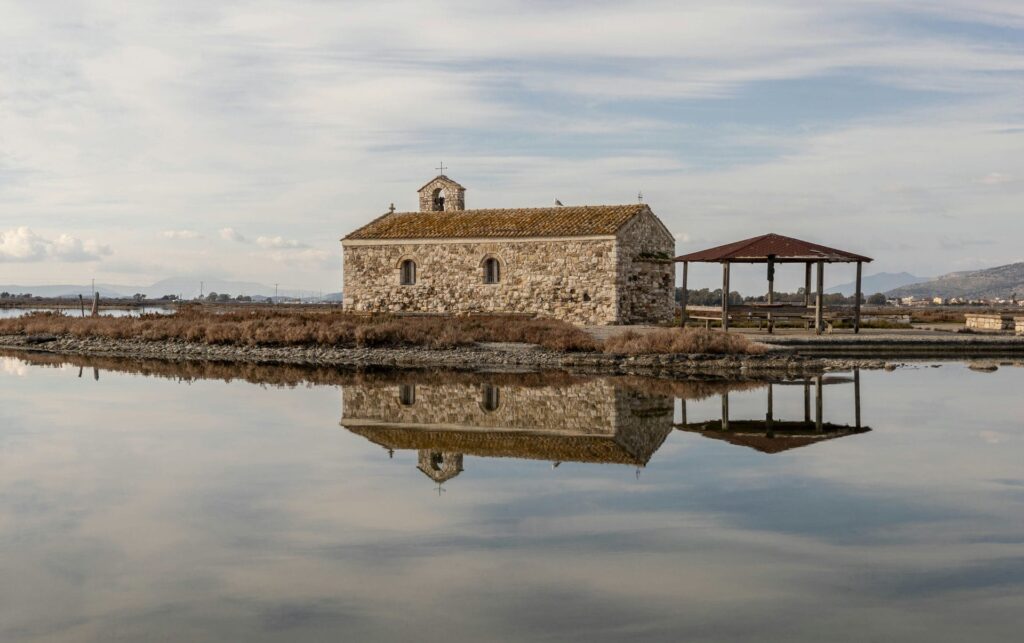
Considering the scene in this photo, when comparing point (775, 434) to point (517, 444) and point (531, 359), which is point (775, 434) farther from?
point (531, 359)

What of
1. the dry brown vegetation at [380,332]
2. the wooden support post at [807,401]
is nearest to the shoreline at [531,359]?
the dry brown vegetation at [380,332]

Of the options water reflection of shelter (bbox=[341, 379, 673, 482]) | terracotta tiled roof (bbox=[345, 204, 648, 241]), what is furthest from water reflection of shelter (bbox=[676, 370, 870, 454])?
terracotta tiled roof (bbox=[345, 204, 648, 241])

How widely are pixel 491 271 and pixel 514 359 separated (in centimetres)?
1143

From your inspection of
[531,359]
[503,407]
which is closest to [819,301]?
[531,359]

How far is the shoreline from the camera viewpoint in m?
23.3

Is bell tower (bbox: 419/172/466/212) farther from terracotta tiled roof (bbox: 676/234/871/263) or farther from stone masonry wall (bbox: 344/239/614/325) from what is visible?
terracotta tiled roof (bbox: 676/234/871/263)

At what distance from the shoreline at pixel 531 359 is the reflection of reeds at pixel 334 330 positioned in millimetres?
475

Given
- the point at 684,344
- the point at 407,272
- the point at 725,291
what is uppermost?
the point at 407,272

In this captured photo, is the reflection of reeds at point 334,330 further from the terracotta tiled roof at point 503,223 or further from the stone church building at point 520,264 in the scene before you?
the terracotta tiled roof at point 503,223

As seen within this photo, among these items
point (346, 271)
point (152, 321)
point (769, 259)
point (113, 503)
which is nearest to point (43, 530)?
point (113, 503)

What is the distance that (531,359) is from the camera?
83.0ft

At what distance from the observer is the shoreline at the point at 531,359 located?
2334 cm

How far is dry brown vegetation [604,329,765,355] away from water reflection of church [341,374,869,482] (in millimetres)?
3877

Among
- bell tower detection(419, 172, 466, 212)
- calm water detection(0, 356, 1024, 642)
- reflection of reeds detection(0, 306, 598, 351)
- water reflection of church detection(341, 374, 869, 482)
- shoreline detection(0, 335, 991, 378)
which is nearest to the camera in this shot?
calm water detection(0, 356, 1024, 642)
